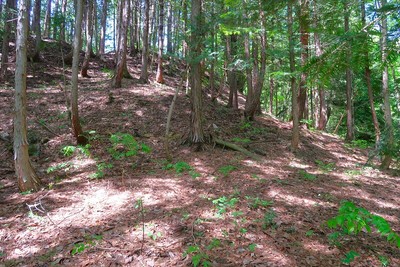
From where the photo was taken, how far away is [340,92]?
17.4 m

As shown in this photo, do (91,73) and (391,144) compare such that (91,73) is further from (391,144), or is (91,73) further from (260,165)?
(391,144)

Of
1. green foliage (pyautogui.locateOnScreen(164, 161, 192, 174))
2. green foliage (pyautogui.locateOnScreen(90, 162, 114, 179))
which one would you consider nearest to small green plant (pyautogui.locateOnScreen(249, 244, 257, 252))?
green foliage (pyautogui.locateOnScreen(164, 161, 192, 174))

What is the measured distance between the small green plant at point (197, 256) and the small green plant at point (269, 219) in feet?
3.94

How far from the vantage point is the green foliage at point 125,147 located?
836 cm

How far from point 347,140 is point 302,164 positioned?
668 centimetres

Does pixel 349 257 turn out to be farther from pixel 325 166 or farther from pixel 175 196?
pixel 325 166

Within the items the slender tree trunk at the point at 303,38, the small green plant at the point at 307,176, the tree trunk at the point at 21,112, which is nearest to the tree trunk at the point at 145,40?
the slender tree trunk at the point at 303,38

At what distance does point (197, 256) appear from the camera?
3654 mm

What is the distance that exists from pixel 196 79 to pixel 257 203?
4.62 m

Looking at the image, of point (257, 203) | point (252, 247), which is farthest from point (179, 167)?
point (252, 247)


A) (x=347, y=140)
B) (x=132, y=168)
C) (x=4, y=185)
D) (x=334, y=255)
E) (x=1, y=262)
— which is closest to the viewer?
(x=334, y=255)

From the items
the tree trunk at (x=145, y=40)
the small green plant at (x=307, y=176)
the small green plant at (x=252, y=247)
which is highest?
the tree trunk at (x=145, y=40)

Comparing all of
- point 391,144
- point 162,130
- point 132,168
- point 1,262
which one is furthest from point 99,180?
point 391,144

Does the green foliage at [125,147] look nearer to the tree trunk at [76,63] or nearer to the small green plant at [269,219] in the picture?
the tree trunk at [76,63]
